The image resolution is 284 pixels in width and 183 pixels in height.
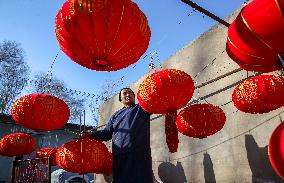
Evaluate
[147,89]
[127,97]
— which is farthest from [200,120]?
[127,97]

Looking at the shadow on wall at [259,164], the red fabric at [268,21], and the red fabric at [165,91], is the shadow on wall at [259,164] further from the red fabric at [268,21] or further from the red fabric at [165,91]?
the red fabric at [268,21]

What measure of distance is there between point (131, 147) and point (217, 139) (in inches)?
93.7

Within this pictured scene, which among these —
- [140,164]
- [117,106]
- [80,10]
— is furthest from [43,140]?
[80,10]

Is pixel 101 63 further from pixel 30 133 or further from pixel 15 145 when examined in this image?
pixel 30 133

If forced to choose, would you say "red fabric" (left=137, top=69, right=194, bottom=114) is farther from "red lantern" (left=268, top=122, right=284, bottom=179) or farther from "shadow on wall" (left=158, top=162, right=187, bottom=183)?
"shadow on wall" (left=158, top=162, right=187, bottom=183)

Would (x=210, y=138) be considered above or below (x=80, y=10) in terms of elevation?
below

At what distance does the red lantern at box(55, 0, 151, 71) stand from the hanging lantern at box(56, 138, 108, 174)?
1772mm

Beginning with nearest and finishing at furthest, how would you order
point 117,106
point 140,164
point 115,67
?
point 115,67
point 140,164
point 117,106

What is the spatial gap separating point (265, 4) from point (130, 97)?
2553mm

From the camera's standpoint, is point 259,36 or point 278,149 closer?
point 278,149

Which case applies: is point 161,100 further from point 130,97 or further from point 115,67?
point 130,97

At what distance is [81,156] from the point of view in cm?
420

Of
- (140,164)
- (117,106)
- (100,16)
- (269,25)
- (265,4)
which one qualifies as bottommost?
(140,164)

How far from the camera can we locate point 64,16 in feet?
8.41
